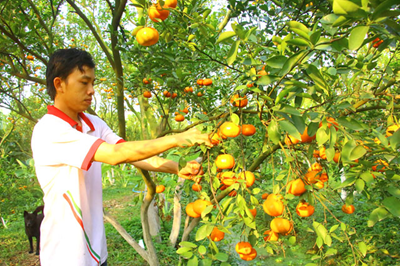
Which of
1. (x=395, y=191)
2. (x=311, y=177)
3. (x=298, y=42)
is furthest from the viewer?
(x=311, y=177)

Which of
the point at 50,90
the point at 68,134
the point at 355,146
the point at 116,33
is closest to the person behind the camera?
the point at 355,146

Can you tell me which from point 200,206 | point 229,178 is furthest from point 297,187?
point 200,206

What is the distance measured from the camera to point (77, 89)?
1.22 m

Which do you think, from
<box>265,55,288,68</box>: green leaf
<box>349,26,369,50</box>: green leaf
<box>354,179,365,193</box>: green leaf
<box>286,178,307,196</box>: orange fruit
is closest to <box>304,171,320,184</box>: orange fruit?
<box>286,178,307,196</box>: orange fruit

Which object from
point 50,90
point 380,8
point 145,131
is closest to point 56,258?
point 50,90

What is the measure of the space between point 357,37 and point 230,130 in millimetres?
450

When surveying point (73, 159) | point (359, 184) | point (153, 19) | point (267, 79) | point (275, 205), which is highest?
point (153, 19)

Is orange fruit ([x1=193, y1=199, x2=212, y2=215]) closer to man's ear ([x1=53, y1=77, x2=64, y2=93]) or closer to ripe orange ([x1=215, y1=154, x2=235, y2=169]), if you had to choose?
ripe orange ([x1=215, y1=154, x2=235, y2=169])

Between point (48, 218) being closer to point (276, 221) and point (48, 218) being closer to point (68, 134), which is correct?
point (68, 134)

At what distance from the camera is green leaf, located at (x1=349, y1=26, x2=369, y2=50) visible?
22.2 inches

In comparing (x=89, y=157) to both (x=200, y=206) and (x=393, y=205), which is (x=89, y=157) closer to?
(x=200, y=206)

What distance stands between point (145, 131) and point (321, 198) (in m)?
2.83

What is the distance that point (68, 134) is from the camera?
3.50 ft

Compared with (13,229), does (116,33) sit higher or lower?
higher
